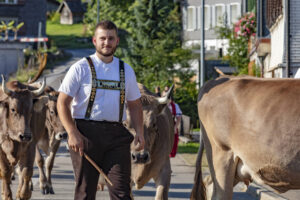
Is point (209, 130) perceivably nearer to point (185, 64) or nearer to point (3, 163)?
point (3, 163)

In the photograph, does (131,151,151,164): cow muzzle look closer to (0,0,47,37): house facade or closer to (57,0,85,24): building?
(0,0,47,37): house facade

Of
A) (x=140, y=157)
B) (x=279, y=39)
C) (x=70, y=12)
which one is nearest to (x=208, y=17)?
(x=279, y=39)

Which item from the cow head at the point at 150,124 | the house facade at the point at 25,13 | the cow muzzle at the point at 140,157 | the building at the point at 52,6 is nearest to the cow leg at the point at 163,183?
the cow head at the point at 150,124

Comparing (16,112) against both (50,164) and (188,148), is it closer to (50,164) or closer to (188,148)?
(50,164)

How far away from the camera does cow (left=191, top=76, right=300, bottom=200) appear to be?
728 centimetres

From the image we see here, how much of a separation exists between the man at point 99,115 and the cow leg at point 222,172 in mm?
1402

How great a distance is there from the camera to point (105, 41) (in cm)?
688

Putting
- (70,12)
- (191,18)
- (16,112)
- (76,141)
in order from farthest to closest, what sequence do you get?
(70,12) → (191,18) → (16,112) → (76,141)

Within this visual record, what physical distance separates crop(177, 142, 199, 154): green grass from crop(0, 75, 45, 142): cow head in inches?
431

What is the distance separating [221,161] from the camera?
7.94 metres

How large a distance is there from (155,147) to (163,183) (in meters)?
0.54

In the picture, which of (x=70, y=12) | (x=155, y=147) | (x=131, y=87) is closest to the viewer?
(x=131, y=87)

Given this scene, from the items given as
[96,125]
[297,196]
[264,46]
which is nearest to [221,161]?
[96,125]

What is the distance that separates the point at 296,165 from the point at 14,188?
6943mm
